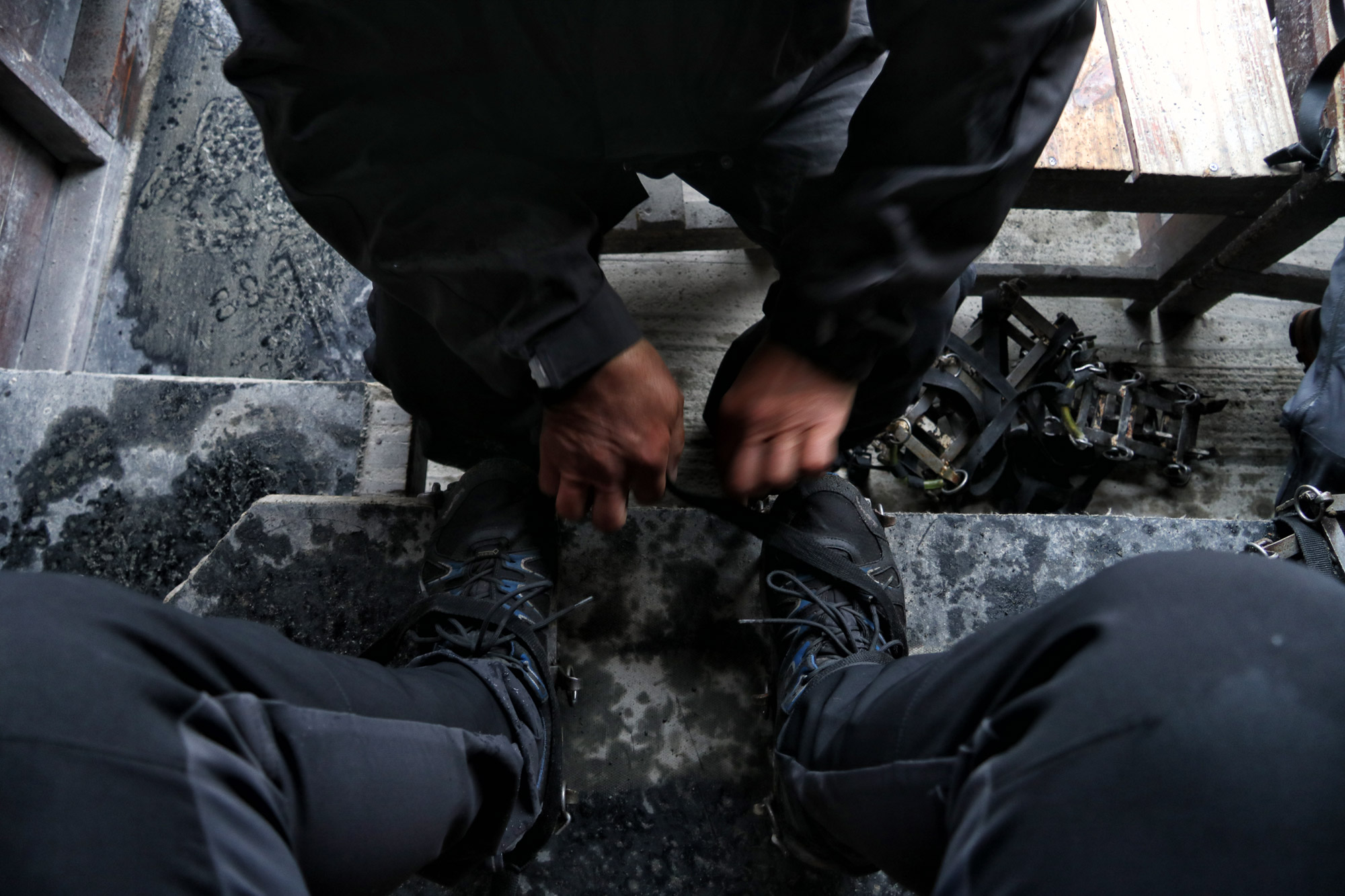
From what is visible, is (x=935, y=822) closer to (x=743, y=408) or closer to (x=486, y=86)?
(x=743, y=408)

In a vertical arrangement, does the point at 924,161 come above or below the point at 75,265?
above

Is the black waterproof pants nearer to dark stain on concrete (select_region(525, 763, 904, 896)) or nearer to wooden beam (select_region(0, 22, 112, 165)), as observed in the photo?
dark stain on concrete (select_region(525, 763, 904, 896))

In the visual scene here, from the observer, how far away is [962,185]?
3.44 feet

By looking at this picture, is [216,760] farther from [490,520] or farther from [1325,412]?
[1325,412]

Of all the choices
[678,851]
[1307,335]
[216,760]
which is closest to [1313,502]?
[1307,335]

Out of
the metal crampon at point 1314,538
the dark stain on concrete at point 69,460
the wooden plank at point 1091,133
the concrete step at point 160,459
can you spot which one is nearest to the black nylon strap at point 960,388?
the wooden plank at point 1091,133

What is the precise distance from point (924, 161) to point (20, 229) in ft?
8.17

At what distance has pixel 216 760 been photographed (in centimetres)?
68

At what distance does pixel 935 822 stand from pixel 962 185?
74cm

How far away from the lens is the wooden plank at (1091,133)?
6.02 ft

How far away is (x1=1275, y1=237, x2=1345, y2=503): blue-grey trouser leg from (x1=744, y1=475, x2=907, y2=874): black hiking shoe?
112 centimetres

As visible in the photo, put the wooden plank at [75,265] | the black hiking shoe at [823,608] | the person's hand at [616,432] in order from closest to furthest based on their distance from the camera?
1. the person's hand at [616,432]
2. the black hiking shoe at [823,608]
3. the wooden plank at [75,265]

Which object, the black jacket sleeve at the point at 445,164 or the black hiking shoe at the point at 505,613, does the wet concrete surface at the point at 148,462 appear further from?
the black jacket sleeve at the point at 445,164

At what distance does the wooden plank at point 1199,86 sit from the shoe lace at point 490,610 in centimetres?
160
